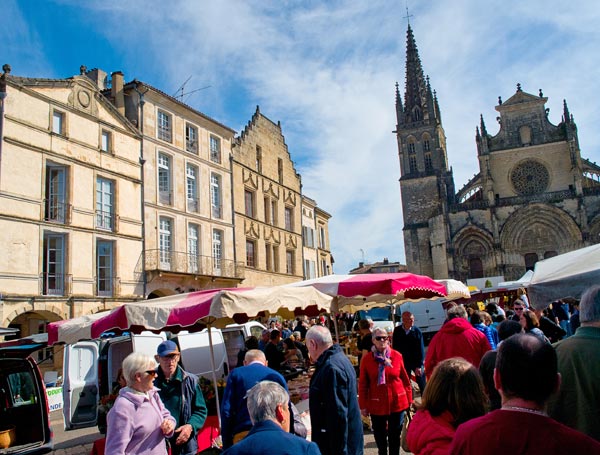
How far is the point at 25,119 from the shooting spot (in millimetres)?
17344

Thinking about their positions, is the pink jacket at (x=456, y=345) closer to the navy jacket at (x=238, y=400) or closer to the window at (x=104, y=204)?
the navy jacket at (x=238, y=400)

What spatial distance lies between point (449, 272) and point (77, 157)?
3621 cm

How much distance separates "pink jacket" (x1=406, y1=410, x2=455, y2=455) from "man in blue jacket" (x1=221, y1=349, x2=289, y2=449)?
71.1 inches

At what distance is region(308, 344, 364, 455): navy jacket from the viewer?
4180 millimetres

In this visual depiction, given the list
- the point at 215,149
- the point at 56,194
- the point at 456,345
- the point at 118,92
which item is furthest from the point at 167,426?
the point at 215,149

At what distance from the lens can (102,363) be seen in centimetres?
1065

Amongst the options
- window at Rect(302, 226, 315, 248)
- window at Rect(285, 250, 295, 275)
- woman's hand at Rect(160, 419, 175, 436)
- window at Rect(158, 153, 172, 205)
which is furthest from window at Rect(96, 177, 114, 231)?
woman's hand at Rect(160, 419, 175, 436)

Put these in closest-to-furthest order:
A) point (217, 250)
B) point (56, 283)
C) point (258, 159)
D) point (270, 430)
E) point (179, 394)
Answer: point (270, 430)
point (179, 394)
point (56, 283)
point (217, 250)
point (258, 159)

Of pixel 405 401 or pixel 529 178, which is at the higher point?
pixel 529 178

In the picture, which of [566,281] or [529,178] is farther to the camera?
[529,178]

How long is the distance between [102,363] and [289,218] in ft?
76.8

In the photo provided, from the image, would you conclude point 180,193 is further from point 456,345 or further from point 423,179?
point 423,179

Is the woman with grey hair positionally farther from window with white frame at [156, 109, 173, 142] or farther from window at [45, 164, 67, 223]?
window with white frame at [156, 109, 173, 142]

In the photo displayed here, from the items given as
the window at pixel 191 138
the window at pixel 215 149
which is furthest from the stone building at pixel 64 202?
the window at pixel 215 149
